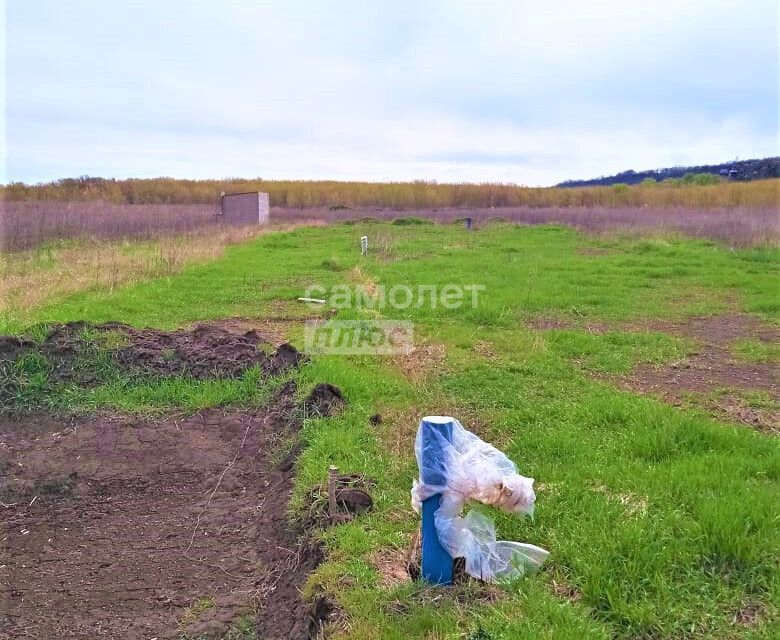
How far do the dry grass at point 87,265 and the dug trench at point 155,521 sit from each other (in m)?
2.98

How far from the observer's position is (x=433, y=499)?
7.20 feet

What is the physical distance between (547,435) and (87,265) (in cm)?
904

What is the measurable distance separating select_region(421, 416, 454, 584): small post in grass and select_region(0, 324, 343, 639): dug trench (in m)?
0.46

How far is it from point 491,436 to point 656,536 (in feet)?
4.68

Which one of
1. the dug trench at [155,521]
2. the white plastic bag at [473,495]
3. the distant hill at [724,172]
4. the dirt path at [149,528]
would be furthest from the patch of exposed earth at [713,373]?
the distant hill at [724,172]

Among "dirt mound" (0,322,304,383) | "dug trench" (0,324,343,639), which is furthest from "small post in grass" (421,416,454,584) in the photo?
"dirt mound" (0,322,304,383)

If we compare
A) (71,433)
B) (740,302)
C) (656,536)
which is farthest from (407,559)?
(740,302)

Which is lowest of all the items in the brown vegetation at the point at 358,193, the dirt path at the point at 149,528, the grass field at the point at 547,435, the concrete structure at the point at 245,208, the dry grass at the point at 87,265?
the dirt path at the point at 149,528

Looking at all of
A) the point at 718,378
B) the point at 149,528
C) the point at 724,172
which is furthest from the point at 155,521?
the point at 724,172

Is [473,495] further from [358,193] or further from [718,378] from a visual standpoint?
[358,193]

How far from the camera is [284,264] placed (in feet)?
39.2

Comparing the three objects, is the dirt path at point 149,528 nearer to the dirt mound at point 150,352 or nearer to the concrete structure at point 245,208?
the dirt mound at point 150,352

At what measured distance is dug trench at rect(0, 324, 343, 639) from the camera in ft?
8.66

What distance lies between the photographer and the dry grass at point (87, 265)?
7.90m
